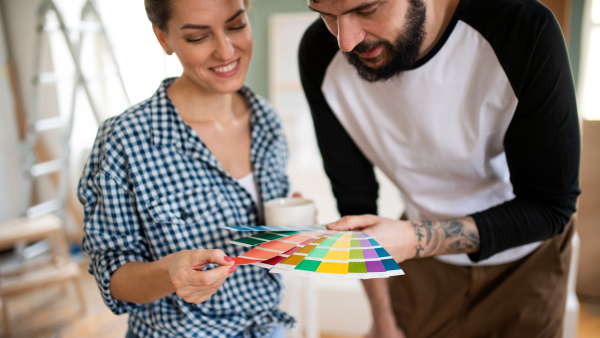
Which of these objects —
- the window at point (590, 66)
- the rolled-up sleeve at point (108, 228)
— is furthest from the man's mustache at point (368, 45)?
the window at point (590, 66)

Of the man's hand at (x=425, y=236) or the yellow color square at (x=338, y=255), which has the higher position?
the yellow color square at (x=338, y=255)

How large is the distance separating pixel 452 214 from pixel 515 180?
0.62 feet

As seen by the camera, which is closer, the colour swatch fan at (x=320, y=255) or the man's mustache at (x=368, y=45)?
the colour swatch fan at (x=320, y=255)

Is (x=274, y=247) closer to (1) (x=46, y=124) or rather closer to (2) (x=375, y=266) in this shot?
(2) (x=375, y=266)

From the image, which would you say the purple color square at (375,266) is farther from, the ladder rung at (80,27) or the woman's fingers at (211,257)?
the ladder rung at (80,27)

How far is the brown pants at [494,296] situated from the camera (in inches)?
43.0

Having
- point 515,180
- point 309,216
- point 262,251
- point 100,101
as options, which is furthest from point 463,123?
point 100,101

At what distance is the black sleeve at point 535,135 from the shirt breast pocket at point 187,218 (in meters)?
0.63

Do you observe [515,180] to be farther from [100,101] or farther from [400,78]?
[100,101]

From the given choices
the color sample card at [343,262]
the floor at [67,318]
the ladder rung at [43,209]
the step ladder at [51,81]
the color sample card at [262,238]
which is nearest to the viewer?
the color sample card at [343,262]

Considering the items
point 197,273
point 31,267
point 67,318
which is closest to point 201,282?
point 197,273

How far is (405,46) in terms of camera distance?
913 mm

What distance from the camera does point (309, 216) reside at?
0.95 meters

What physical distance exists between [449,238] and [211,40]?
0.74m
